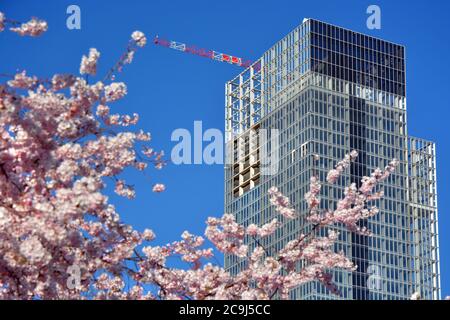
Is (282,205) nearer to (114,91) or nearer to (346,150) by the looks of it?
(114,91)

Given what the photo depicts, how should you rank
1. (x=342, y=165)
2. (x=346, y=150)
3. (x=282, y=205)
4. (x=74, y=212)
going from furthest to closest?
(x=346, y=150) < (x=342, y=165) < (x=282, y=205) < (x=74, y=212)

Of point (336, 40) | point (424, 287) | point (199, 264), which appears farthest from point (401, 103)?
point (199, 264)

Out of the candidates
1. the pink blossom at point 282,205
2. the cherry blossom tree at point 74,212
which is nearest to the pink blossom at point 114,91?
the cherry blossom tree at point 74,212

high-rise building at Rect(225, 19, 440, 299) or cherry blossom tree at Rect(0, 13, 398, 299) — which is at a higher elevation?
high-rise building at Rect(225, 19, 440, 299)

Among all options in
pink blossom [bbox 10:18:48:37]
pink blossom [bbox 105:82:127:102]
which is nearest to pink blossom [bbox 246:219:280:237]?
pink blossom [bbox 105:82:127:102]

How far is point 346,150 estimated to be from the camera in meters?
182

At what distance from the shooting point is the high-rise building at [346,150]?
17625 centimetres

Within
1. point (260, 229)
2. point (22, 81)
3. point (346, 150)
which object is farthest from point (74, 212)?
point (346, 150)

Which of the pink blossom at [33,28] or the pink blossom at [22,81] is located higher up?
the pink blossom at [33,28]

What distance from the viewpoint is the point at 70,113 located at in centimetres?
1784

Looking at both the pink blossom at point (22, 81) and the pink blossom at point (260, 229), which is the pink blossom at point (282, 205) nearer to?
the pink blossom at point (260, 229)

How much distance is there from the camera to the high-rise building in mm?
176250

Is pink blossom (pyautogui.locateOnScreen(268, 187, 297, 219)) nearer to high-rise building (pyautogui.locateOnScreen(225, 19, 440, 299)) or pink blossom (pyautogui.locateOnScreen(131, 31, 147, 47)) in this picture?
pink blossom (pyautogui.locateOnScreen(131, 31, 147, 47))

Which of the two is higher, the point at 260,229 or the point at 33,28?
the point at 33,28
